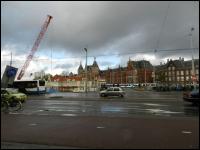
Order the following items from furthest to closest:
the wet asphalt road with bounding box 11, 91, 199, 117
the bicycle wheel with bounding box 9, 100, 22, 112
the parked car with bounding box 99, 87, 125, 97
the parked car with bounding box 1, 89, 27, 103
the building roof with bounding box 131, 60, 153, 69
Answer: the building roof with bounding box 131, 60, 153, 69 → the parked car with bounding box 99, 87, 125, 97 → the bicycle wheel with bounding box 9, 100, 22, 112 → the parked car with bounding box 1, 89, 27, 103 → the wet asphalt road with bounding box 11, 91, 199, 117

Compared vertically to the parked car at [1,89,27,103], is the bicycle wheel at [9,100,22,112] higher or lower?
lower

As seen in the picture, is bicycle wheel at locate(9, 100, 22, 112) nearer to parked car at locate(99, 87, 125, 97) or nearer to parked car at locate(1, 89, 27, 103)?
parked car at locate(1, 89, 27, 103)

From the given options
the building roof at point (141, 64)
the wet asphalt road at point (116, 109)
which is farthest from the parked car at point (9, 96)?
the building roof at point (141, 64)

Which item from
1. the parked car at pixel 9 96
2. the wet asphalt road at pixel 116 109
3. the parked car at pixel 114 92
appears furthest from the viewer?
the parked car at pixel 114 92

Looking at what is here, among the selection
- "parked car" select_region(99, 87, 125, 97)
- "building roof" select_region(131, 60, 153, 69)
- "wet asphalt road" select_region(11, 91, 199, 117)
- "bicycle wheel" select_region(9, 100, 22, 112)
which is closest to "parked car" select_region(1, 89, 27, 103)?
"bicycle wheel" select_region(9, 100, 22, 112)

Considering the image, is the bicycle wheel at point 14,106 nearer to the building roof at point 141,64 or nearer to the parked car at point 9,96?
the parked car at point 9,96

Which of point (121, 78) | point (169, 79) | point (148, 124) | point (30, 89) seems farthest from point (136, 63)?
point (148, 124)

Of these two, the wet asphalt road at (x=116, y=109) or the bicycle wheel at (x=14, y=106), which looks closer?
the wet asphalt road at (x=116, y=109)

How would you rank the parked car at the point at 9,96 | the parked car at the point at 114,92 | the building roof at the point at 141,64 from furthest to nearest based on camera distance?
the building roof at the point at 141,64 → the parked car at the point at 114,92 → the parked car at the point at 9,96

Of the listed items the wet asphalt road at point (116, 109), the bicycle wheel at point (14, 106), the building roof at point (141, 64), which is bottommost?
the wet asphalt road at point (116, 109)

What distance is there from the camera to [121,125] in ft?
39.9

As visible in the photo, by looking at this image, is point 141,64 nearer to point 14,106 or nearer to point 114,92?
point 114,92

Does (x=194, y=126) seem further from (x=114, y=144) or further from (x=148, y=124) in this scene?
(x=114, y=144)

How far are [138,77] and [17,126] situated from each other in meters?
150
